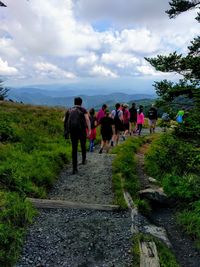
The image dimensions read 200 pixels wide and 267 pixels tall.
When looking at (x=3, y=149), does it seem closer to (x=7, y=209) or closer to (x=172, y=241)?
(x=7, y=209)

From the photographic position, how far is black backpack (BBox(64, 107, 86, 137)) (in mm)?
13094

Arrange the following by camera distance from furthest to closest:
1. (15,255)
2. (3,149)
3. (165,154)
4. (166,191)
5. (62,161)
Answer: (62,161), (3,149), (166,191), (165,154), (15,255)

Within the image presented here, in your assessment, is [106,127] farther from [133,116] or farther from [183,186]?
[133,116]

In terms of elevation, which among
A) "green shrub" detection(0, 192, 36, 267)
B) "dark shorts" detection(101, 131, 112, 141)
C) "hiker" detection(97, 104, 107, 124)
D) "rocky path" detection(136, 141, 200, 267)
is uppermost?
"hiker" detection(97, 104, 107, 124)

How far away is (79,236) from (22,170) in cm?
405

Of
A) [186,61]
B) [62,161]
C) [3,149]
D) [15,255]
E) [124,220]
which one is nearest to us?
[15,255]

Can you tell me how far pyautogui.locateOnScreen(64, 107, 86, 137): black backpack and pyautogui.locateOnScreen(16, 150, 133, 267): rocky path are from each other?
2.46 meters

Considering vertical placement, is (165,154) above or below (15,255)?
above

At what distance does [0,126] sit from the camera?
17.3 metres

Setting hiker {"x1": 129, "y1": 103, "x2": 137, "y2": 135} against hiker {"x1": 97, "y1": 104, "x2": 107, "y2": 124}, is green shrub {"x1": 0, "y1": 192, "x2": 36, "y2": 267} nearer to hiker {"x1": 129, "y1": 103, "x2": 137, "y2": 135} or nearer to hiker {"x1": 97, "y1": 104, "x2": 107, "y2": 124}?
hiker {"x1": 97, "y1": 104, "x2": 107, "y2": 124}

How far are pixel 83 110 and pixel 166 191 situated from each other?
163 inches

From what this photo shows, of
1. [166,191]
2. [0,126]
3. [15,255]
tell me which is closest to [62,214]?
[15,255]

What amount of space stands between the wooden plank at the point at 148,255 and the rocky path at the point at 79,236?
0.27 metres

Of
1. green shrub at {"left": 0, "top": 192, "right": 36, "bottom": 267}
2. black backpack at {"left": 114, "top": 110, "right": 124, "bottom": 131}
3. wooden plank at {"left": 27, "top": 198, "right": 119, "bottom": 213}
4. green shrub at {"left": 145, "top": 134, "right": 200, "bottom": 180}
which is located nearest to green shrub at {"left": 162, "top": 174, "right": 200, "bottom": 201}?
green shrub at {"left": 145, "top": 134, "right": 200, "bottom": 180}
